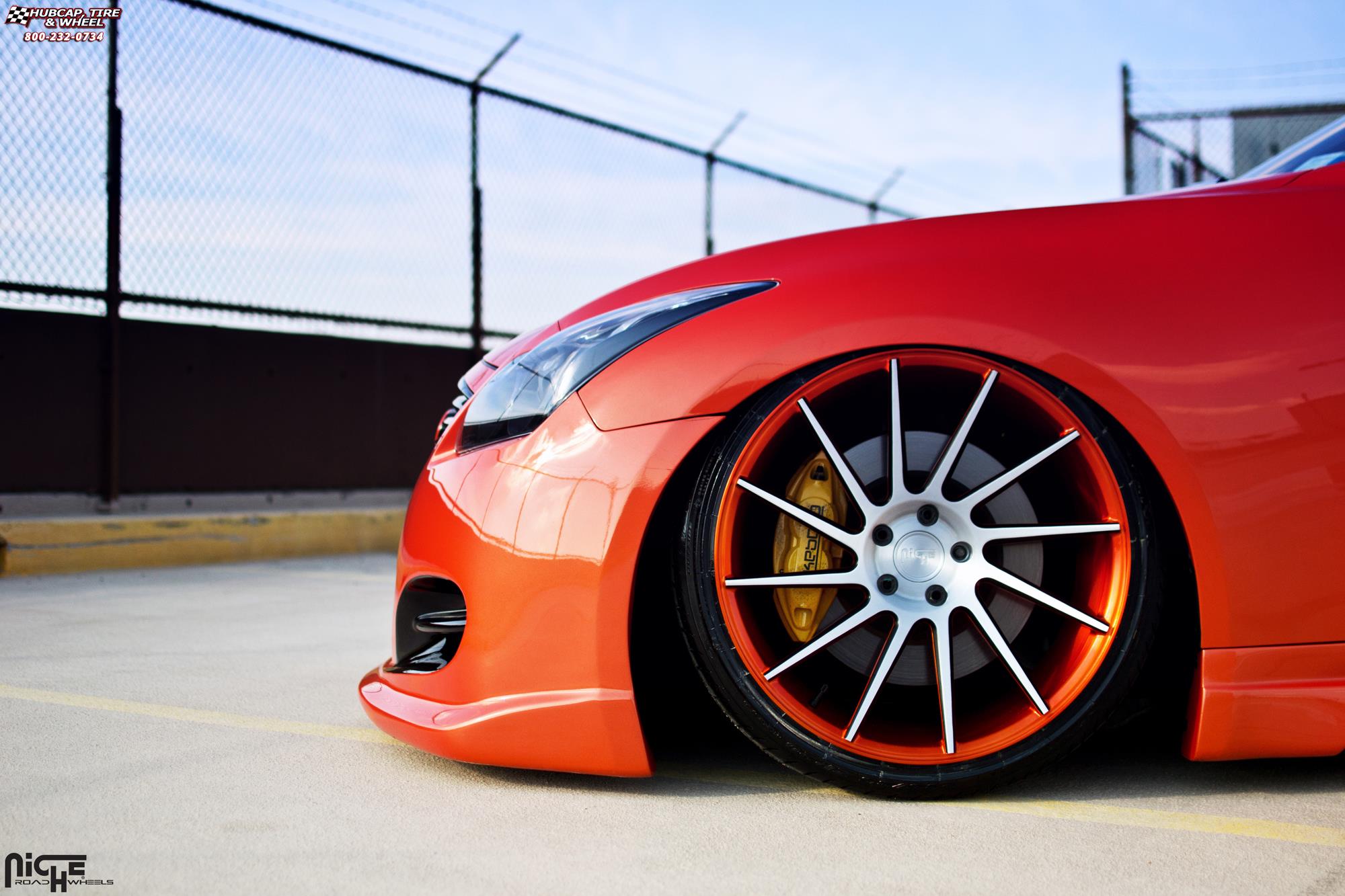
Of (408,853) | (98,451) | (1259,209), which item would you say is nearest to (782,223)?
(98,451)

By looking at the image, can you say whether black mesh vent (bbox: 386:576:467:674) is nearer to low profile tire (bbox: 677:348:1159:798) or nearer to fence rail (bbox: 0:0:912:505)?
low profile tire (bbox: 677:348:1159:798)

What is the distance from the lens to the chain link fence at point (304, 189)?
5.96 metres

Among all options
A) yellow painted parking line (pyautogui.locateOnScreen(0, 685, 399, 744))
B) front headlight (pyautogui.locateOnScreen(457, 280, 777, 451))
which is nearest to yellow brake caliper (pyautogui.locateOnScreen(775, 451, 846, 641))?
front headlight (pyautogui.locateOnScreen(457, 280, 777, 451))

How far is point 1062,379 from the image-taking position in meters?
1.84

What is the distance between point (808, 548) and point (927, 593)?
0.85ft

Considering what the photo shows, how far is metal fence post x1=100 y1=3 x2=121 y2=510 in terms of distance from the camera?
6078 millimetres

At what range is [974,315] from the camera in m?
1.86

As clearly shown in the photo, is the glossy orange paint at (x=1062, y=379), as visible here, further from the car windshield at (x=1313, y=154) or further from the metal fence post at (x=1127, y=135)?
the metal fence post at (x=1127, y=135)

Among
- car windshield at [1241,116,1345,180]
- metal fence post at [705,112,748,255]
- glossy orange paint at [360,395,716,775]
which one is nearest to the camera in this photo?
glossy orange paint at [360,395,716,775]

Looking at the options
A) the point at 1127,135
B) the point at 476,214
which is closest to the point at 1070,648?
the point at 476,214

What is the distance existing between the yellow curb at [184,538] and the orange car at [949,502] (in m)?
4.39

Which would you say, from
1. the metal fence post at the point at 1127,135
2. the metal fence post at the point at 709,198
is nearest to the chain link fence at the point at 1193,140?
the metal fence post at the point at 1127,135

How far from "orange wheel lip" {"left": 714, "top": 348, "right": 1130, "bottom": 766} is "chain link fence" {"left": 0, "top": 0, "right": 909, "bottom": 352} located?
549 centimetres

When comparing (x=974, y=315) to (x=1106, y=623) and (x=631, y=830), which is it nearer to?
(x=1106, y=623)
